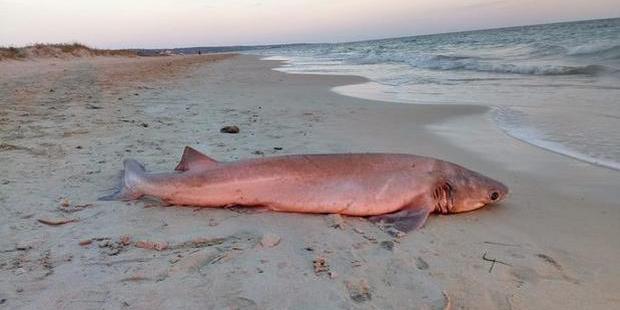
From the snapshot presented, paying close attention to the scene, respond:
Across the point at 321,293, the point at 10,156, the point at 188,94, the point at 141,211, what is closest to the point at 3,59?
the point at 188,94

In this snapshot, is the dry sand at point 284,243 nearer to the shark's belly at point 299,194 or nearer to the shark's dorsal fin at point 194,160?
the shark's belly at point 299,194

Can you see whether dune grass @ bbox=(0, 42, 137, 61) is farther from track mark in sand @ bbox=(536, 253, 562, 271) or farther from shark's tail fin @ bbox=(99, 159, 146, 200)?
track mark in sand @ bbox=(536, 253, 562, 271)

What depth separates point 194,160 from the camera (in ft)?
13.5

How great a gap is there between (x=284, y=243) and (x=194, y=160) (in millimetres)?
1223

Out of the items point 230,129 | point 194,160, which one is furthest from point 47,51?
point 194,160

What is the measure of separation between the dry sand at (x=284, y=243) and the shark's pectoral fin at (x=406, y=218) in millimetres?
82

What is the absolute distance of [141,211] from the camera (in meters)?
3.89

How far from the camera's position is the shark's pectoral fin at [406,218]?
3761 millimetres

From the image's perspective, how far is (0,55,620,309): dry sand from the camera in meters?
2.67

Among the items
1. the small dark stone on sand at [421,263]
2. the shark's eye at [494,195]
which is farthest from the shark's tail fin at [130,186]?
the shark's eye at [494,195]

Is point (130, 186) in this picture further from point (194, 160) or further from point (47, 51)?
point (47, 51)

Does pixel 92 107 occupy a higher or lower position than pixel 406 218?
higher

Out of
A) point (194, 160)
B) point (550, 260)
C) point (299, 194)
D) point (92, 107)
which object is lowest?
point (550, 260)

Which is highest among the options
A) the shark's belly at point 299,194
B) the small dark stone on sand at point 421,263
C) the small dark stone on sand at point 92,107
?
the small dark stone on sand at point 92,107
